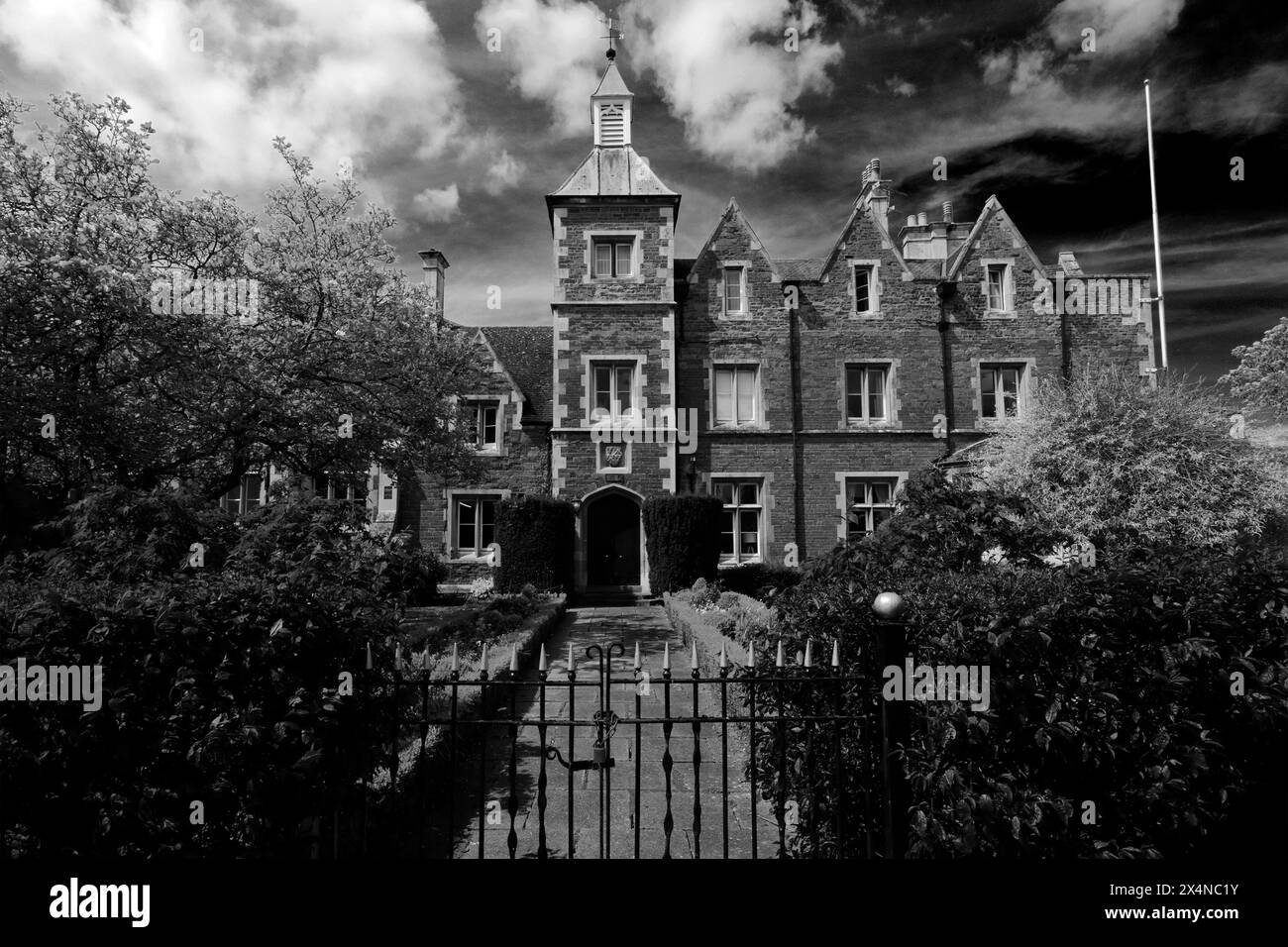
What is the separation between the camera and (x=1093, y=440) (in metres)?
15.3

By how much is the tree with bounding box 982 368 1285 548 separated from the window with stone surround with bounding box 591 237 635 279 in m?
11.8

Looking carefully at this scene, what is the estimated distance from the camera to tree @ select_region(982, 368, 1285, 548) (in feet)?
48.2

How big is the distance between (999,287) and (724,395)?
30.4ft

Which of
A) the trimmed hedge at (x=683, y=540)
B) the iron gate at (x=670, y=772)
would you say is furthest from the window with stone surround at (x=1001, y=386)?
the iron gate at (x=670, y=772)

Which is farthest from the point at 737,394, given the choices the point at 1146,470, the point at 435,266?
the point at 435,266

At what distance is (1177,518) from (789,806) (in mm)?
13298

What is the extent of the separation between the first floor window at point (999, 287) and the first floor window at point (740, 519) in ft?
30.6

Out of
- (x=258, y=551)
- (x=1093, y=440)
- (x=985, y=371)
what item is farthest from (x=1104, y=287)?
(x=258, y=551)

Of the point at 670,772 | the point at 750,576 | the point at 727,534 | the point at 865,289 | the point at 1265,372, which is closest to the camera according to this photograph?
the point at 670,772

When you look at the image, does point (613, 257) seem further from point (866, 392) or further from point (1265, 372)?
point (1265, 372)

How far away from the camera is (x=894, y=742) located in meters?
3.64

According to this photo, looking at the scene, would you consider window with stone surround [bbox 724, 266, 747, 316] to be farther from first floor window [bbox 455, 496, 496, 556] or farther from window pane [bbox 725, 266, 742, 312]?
first floor window [bbox 455, 496, 496, 556]

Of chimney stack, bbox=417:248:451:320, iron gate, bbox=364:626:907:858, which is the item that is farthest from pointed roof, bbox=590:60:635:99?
iron gate, bbox=364:626:907:858
